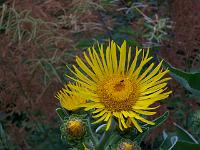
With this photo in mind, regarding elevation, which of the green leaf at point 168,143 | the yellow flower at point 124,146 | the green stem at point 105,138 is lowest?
the green leaf at point 168,143

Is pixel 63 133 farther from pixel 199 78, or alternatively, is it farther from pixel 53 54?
pixel 53 54

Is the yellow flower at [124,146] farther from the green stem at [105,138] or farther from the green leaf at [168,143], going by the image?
the green leaf at [168,143]

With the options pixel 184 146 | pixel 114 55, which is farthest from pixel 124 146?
pixel 184 146

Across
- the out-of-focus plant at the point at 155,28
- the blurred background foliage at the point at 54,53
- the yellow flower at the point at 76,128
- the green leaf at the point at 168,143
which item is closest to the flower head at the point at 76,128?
the yellow flower at the point at 76,128

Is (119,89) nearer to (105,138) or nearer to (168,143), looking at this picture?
(105,138)

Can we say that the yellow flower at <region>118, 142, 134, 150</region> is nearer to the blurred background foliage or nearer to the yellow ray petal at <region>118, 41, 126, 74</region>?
the yellow ray petal at <region>118, 41, 126, 74</region>

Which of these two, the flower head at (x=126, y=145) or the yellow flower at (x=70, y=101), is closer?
the flower head at (x=126, y=145)
